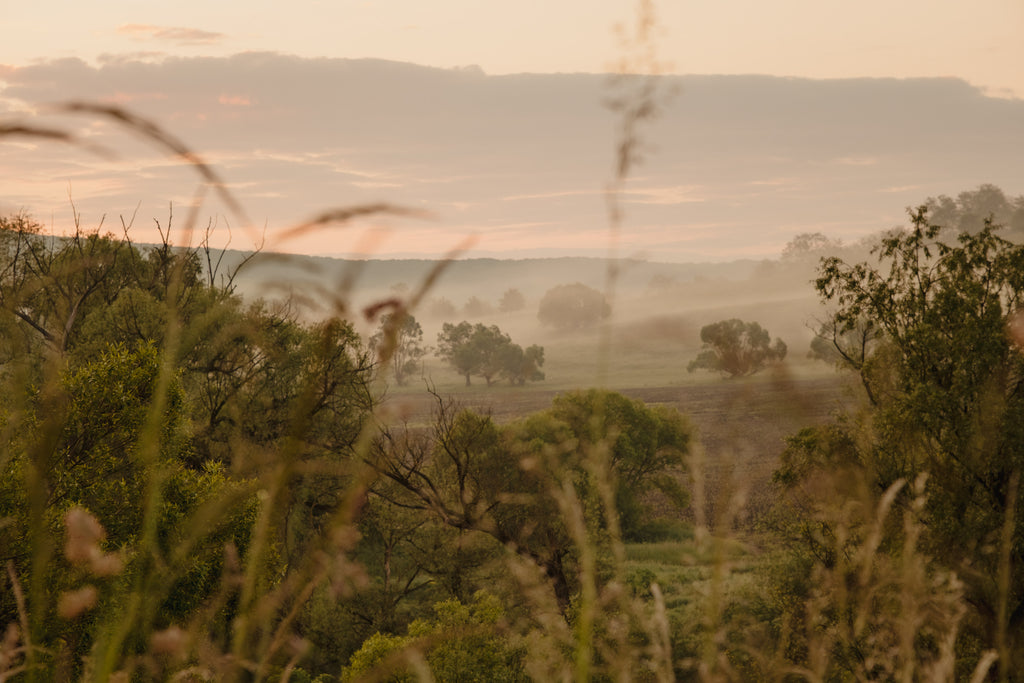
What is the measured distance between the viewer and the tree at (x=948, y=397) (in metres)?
22.7

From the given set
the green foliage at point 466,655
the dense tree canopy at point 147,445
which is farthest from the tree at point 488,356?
the green foliage at point 466,655

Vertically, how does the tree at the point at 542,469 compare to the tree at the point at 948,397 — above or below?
below

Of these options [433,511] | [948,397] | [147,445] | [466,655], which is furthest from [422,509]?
[147,445]

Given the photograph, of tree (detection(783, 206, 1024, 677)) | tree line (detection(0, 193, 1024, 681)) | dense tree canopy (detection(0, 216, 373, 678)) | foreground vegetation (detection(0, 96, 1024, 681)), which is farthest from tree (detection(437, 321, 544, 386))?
tree (detection(783, 206, 1024, 677))

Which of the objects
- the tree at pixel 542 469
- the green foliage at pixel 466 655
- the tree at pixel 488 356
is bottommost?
the green foliage at pixel 466 655

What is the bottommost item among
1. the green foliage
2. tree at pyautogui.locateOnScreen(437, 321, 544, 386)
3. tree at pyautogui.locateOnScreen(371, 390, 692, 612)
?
the green foliage

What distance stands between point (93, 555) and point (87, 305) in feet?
136

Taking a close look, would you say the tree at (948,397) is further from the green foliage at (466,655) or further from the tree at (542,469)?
the green foliage at (466,655)

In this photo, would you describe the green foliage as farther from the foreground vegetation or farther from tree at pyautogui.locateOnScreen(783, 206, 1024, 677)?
tree at pyautogui.locateOnScreen(783, 206, 1024, 677)

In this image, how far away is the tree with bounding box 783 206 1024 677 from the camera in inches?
894

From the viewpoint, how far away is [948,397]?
23797 millimetres

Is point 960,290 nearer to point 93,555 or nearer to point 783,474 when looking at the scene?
point 783,474

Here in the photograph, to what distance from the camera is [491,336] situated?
14788 centimetres

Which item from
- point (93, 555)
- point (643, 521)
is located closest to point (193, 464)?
point (93, 555)
